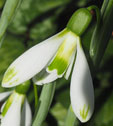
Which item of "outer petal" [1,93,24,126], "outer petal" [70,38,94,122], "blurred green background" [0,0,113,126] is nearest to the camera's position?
"outer petal" [70,38,94,122]

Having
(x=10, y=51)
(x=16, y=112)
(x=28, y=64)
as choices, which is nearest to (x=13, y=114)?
(x=16, y=112)

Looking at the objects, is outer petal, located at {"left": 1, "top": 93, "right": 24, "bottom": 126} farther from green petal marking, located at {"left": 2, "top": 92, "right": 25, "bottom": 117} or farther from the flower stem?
the flower stem

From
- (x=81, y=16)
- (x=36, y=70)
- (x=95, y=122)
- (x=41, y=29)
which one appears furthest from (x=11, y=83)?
(x=41, y=29)

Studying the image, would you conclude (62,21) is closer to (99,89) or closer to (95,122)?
(99,89)

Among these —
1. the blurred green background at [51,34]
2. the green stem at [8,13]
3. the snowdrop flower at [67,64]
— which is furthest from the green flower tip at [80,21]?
the blurred green background at [51,34]

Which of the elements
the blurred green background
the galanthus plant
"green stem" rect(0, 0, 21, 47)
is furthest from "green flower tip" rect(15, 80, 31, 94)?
the blurred green background

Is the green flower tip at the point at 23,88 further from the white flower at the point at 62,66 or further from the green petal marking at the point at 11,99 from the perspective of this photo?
the white flower at the point at 62,66
